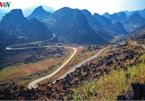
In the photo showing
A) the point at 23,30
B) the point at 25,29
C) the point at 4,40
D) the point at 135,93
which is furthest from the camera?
the point at 25,29

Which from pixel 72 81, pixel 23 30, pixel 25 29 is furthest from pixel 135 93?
pixel 25 29

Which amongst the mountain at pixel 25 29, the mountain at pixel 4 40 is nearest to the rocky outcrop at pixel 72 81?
the mountain at pixel 4 40

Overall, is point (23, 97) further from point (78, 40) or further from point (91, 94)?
point (78, 40)

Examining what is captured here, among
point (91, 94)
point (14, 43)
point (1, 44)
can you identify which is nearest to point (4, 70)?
point (1, 44)

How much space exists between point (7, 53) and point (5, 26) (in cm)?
7892

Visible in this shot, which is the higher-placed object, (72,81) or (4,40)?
(4,40)

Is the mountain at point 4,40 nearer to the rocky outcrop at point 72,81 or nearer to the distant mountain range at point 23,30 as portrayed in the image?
the distant mountain range at point 23,30

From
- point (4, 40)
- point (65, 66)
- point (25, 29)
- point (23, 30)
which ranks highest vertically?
point (25, 29)

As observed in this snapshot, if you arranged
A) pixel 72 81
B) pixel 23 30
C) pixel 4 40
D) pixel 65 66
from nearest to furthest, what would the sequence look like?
pixel 72 81 → pixel 65 66 → pixel 4 40 → pixel 23 30

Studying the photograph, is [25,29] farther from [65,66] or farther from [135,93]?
[135,93]

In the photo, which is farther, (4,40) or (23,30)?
(23,30)

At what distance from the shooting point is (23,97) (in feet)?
127

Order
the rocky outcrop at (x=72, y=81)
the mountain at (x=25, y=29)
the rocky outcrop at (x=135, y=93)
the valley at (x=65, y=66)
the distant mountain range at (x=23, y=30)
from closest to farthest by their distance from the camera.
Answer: the rocky outcrop at (x=135, y=93) < the valley at (x=65, y=66) < the rocky outcrop at (x=72, y=81) < the distant mountain range at (x=23, y=30) < the mountain at (x=25, y=29)

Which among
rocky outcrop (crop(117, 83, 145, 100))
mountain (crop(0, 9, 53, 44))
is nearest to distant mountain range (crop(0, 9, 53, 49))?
mountain (crop(0, 9, 53, 44))
